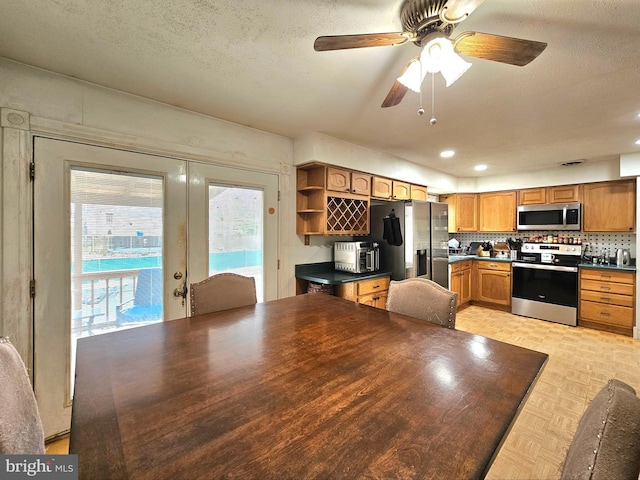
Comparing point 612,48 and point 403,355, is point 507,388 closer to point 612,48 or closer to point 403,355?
point 403,355

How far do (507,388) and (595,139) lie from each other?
3.50 metres

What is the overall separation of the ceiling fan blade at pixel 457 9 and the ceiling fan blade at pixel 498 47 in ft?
0.28

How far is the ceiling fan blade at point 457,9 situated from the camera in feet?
→ 3.11

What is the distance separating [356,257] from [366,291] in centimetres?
40

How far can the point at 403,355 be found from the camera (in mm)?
1154

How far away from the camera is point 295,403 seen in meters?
0.84

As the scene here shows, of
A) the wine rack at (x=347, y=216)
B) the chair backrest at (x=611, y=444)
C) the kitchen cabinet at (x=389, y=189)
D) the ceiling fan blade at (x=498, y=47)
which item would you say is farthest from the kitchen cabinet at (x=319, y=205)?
the chair backrest at (x=611, y=444)

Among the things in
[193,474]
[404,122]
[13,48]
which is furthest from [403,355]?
[13,48]

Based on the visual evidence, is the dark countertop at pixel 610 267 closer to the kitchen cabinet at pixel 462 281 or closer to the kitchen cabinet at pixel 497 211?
the kitchen cabinet at pixel 497 211

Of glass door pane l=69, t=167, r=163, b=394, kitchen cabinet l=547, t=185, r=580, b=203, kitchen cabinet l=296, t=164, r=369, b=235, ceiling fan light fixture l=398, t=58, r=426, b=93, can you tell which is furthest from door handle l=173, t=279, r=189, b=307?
kitchen cabinet l=547, t=185, r=580, b=203

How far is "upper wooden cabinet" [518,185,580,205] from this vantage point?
4242mm

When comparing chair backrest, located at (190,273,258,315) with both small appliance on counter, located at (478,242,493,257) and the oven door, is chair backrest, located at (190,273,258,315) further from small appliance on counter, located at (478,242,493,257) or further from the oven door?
small appliance on counter, located at (478,242,493,257)

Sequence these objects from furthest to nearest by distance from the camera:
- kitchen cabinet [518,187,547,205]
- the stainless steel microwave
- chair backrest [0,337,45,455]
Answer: kitchen cabinet [518,187,547,205]
the stainless steel microwave
chair backrest [0,337,45,455]

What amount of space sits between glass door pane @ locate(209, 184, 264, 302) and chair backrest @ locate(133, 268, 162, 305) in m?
0.43
